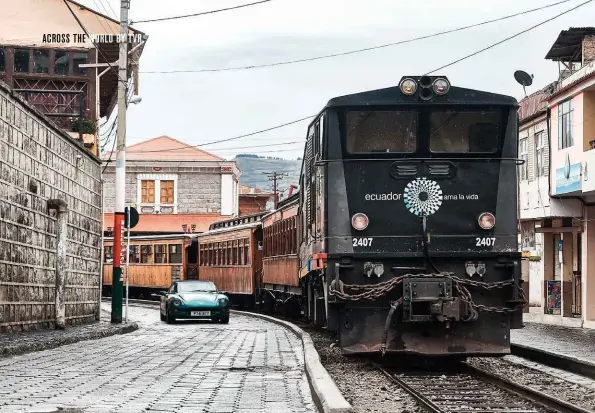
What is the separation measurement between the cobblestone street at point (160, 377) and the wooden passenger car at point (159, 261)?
24275 mm

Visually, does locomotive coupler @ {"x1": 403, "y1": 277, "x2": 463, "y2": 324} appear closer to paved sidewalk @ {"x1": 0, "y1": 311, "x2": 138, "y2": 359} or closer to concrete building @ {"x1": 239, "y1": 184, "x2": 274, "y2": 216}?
paved sidewalk @ {"x1": 0, "y1": 311, "x2": 138, "y2": 359}

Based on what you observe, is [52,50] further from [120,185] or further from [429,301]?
[429,301]

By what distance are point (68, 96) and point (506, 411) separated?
995 inches

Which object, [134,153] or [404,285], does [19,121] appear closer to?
[404,285]

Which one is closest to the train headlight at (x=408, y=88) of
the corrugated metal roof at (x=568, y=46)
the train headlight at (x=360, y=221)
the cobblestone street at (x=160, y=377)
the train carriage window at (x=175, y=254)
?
the train headlight at (x=360, y=221)

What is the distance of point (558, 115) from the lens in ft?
99.1

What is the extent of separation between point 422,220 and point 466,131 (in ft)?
4.62

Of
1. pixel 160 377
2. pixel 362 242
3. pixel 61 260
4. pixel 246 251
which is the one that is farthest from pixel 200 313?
pixel 160 377

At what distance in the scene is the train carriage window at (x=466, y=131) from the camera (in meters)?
14.4

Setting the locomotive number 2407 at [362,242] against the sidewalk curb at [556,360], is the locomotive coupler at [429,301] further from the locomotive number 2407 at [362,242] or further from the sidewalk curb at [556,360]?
the sidewalk curb at [556,360]

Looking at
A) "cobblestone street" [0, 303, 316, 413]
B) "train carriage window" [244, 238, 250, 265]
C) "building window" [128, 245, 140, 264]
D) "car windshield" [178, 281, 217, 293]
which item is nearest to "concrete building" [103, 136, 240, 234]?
"building window" [128, 245, 140, 264]

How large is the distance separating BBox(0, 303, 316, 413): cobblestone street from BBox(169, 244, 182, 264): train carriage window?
960 inches

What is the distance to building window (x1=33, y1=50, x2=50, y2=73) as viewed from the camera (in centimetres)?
→ 3366

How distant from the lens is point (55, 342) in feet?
56.3
